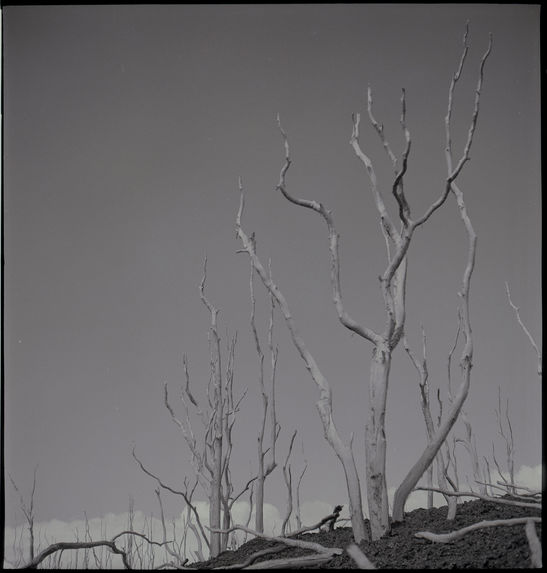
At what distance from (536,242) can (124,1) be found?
268 cm

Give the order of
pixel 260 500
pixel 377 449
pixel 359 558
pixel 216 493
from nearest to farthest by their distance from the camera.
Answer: pixel 359 558 → pixel 377 449 → pixel 216 493 → pixel 260 500

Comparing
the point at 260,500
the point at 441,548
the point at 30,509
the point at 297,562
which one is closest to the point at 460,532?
the point at 441,548

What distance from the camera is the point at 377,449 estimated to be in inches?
117

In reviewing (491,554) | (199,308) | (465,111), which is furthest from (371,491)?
(465,111)

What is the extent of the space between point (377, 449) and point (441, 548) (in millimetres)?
492

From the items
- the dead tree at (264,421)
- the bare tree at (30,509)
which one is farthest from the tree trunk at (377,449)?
the bare tree at (30,509)

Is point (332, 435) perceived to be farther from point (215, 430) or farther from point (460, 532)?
point (215, 430)

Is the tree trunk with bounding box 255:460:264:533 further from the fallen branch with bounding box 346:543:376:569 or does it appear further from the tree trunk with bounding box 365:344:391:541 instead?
the fallen branch with bounding box 346:543:376:569

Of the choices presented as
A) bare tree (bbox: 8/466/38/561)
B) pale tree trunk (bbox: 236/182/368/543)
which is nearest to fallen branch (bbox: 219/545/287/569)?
pale tree trunk (bbox: 236/182/368/543)

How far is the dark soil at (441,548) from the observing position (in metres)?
2.49

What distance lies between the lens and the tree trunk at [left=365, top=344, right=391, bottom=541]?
9.70ft

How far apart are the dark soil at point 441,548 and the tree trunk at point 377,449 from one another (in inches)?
3.5

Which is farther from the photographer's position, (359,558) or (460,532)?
(460,532)

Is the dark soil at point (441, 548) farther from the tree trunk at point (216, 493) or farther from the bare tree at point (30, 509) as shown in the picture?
the bare tree at point (30, 509)
